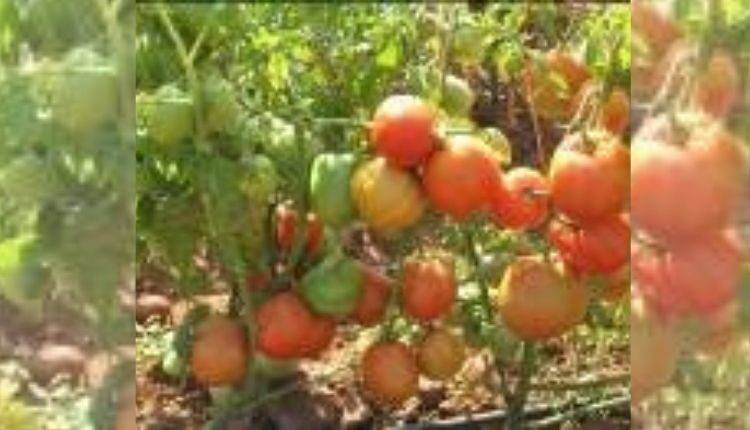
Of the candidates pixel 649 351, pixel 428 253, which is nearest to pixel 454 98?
pixel 428 253

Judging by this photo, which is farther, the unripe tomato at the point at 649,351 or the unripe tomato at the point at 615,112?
the unripe tomato at the point at 615,112

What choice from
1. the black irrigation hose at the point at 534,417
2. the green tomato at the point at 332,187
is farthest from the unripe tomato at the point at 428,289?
the black irrigation hose at the point at 534,417

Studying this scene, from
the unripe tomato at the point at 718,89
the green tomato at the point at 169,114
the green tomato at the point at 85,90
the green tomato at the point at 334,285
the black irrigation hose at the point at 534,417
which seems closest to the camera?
the unripe tomato at the point at 718,89

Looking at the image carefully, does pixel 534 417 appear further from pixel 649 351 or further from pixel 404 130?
pixel 649 351

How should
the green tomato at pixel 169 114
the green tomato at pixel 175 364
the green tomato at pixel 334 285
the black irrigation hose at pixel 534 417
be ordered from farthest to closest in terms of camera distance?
1. the black irrigation hose at pixel 534 417
2. the green tomato at pixel 175 364
3. the green tomato at pixel 334 285
4. the green tomato at pixel 169 114

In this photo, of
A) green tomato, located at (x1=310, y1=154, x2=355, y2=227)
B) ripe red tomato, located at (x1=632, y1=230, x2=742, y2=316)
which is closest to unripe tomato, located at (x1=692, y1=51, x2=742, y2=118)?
ripe red tomato, located at (x1=632, y1=230, x2=742, y2=316)

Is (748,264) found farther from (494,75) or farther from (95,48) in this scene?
(494,75)

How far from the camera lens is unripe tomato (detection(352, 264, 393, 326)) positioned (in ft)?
5.34

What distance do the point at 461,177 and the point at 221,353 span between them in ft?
1.00

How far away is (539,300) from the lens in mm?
1596

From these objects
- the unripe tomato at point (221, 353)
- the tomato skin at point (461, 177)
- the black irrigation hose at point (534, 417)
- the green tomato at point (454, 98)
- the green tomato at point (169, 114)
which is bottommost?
the black irrigation hose at point (534, 417)

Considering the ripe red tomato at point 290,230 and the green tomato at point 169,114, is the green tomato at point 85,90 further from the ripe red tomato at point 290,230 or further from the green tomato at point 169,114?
the ripe red tomato at point 290,230

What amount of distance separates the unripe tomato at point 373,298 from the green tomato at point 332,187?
4.1 inches

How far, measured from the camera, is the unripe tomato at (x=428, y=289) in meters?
1.60
